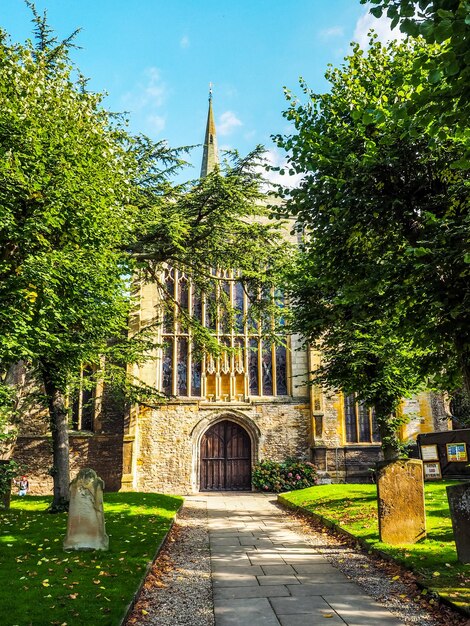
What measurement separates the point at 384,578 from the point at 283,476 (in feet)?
46.9

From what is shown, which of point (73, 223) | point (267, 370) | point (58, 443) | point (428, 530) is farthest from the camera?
point (267, 370)

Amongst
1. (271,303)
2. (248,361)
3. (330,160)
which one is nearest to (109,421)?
(248,361)

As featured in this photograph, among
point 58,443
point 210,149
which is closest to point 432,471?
point 58,443

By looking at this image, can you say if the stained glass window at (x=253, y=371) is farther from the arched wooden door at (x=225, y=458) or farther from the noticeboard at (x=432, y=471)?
the noticeboard at (x=432, y=471)

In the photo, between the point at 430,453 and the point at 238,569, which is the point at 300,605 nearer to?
the point at 238,569

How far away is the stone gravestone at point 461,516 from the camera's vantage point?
6.15m

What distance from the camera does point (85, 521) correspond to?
7.82 m

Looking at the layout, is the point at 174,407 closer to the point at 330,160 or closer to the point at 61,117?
the point at 61,117

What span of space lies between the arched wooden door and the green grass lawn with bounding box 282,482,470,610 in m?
5.12

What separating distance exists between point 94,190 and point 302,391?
1473 cm

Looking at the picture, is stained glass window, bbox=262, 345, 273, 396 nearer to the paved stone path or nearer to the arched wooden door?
the arched wooden door

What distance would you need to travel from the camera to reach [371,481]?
66.7 ft

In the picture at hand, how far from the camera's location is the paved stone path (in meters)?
4.98

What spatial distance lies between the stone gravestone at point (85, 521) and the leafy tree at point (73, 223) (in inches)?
110
